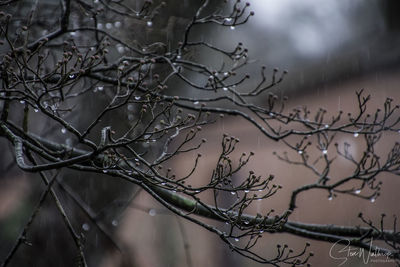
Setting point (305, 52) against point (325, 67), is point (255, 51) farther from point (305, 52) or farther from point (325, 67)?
point (325, 67)

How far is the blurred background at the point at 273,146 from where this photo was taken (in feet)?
20.0

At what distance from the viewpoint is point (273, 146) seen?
10.3m

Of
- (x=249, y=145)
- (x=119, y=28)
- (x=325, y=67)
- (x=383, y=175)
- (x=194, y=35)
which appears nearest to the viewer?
A: (x=119, y=28)

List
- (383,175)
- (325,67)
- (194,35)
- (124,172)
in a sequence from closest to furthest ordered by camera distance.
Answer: (124,172) → (194,35) → (383,175) → (325,67)

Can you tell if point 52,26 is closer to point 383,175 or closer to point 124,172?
point 124,172

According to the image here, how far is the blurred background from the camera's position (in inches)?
240

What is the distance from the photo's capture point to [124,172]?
250 cm

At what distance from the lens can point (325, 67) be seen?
986 centimetres

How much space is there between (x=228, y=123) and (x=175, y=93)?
4942 mm

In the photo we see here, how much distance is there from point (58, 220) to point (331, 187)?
398 cm

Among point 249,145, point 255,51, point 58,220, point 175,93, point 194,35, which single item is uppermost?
point 255,51

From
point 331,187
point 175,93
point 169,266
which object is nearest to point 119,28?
point 175,93

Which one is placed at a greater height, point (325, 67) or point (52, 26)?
point (325, 67)

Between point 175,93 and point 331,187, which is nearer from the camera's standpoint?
point 331,187
